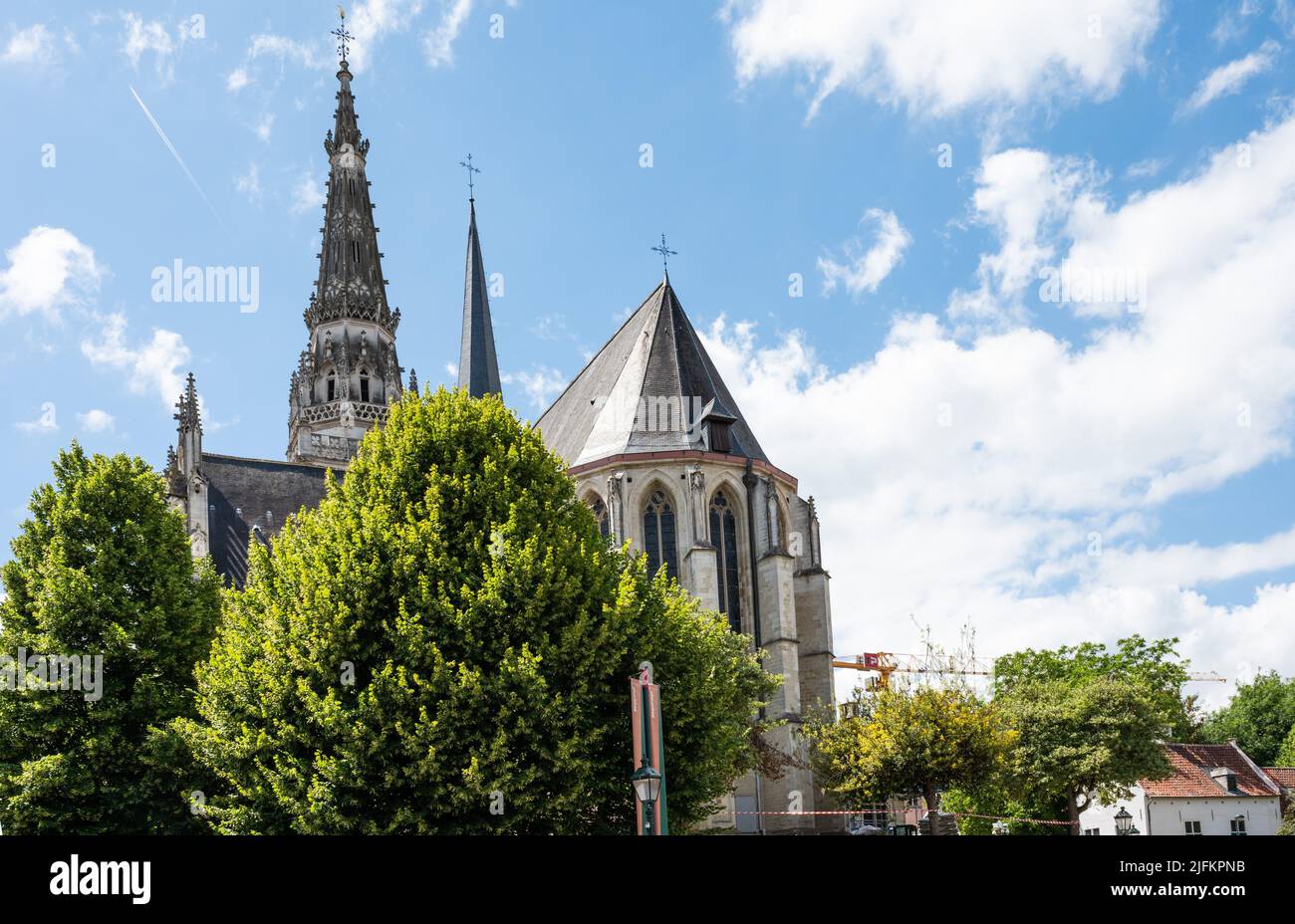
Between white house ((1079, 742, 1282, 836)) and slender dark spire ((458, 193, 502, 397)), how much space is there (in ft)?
134

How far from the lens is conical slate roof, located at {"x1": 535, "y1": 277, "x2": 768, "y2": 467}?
48844 millimetres

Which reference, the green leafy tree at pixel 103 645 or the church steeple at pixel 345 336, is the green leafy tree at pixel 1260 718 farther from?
the green leafy tree at pixel 103 645

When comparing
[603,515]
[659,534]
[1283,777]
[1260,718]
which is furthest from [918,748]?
[1260,718]

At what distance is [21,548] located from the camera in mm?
27625

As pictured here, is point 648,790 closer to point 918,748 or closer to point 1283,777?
point 918,748

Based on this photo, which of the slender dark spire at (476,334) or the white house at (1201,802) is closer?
the white house at (1201,802)

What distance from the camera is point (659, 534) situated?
47.4 m

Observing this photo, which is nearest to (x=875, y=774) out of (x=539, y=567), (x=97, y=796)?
(x=539, y=567)

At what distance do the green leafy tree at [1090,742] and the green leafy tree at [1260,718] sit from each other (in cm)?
Answer: 3641

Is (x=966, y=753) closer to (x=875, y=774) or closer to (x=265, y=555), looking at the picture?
(x=875, y=774)

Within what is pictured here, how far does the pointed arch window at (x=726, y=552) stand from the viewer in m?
47.2

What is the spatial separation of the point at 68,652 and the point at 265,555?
15.3 feet

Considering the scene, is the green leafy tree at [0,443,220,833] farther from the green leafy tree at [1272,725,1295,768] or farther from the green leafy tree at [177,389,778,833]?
the green leafy tree at [1272,725,1295,768]

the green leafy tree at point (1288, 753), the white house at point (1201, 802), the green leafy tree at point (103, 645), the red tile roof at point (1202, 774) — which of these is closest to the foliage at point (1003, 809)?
the white house at point (1201, 802)
